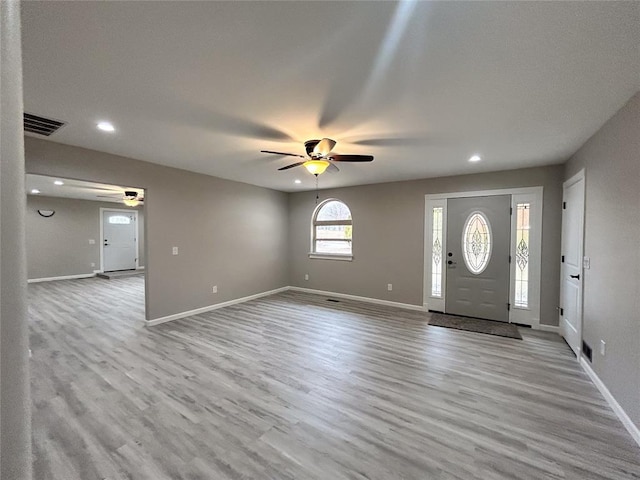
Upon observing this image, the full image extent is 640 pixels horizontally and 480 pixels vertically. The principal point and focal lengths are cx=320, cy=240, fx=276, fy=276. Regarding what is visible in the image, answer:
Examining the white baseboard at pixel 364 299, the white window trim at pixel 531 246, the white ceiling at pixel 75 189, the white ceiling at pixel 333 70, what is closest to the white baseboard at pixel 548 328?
the white window trim at pixel 531 246

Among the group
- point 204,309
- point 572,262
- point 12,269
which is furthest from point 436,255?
point 12,269

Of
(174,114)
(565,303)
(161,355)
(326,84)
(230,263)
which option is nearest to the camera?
(326,84)

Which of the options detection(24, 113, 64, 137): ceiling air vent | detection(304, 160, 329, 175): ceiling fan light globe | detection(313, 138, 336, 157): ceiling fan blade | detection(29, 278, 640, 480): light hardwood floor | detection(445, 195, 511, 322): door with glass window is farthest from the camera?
detection(445, 195, 511, 322): door with glass window

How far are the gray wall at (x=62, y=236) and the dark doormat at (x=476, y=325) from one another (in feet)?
31.6

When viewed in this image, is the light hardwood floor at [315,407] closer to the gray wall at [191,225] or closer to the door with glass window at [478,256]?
the door with glass window at [478,256]

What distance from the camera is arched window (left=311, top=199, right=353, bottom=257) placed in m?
6.08

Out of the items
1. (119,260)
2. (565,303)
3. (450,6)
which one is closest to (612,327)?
(565,303)

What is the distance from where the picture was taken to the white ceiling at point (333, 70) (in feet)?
4.49

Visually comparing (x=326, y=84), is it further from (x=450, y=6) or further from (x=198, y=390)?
(x=198, y=390)

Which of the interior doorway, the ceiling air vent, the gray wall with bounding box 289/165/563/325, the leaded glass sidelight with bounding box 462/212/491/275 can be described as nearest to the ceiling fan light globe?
the ceiling air vent

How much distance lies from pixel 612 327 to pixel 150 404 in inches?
153

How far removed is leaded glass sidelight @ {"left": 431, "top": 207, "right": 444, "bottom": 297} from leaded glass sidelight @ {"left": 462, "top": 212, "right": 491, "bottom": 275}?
396 mm

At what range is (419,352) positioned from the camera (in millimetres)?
3271

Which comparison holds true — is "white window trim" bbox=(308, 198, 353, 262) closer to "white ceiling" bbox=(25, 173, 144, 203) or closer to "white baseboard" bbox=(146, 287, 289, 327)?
"white baseboard" bbox=(146, 287, 289, 327)
